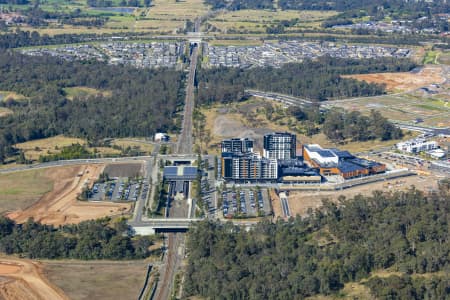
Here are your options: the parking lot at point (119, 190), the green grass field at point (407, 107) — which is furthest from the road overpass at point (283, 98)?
the parking lot at point (119, 190)

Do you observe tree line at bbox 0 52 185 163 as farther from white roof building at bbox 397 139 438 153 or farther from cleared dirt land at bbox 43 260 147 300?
cleared dirt land at bbox 43 260 147 300

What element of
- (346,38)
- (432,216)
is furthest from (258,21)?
(432,216)

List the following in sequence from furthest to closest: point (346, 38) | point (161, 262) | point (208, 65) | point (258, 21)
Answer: point (258, 21) → point (346, 38) → point (208, 65) → point (161, 262)

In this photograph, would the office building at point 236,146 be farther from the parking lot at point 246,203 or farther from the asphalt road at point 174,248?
the parking lot at point 246,203

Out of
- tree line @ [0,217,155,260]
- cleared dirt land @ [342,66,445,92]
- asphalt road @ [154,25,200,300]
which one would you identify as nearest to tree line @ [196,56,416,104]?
cleared dirt land @ [342,66,445,92]

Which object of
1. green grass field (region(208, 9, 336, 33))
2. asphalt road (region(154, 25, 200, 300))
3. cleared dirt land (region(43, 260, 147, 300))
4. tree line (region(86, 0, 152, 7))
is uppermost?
tree line (region(86, 0, 152, 7))

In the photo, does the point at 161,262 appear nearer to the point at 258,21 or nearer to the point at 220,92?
the point at 220,92
